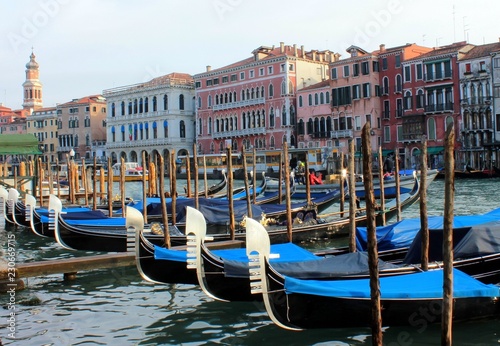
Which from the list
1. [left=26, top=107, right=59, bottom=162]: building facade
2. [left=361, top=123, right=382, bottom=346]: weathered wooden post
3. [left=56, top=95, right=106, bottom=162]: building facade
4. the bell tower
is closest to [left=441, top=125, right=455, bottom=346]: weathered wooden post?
[left=361, top=123, right=382, bottom=346]: weathered wooden post

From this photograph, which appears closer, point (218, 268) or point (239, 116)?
point (218, 268)

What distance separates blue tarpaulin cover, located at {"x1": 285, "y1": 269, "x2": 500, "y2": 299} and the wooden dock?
9.51 feet

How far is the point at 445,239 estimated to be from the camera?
342 centimetres

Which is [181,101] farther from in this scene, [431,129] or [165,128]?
[431,129]

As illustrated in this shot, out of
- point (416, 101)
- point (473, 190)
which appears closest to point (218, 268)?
point (473, 190)

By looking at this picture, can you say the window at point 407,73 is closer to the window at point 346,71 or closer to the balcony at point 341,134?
the window at point 346,71

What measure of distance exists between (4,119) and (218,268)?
185 ft

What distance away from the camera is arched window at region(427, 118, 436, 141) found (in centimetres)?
2545

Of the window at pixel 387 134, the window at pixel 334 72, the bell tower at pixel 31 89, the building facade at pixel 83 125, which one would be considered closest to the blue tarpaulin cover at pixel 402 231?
the window at pixel 387 134

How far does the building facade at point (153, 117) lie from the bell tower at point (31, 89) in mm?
19404

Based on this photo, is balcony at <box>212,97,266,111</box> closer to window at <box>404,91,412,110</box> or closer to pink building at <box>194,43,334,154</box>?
pink building at <box>194,43,334,154</box>

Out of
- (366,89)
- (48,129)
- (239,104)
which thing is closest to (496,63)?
(366,89)

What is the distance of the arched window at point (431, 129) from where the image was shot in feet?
83.5

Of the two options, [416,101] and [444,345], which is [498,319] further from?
[416,101]
